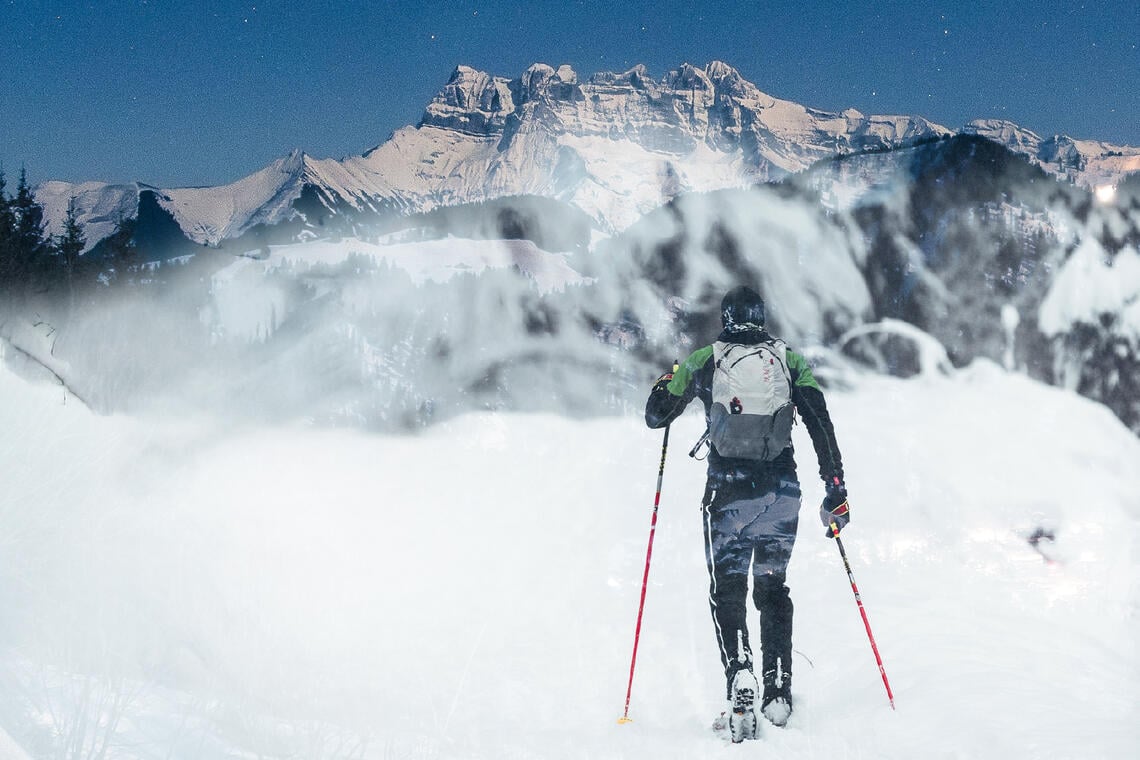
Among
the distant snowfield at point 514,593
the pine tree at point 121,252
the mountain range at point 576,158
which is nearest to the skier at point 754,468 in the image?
the distant snowfield at point 514,593

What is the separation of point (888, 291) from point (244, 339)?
16.7m

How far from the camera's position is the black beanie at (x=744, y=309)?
187 inches

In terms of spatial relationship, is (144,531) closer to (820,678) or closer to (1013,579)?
(820,678)

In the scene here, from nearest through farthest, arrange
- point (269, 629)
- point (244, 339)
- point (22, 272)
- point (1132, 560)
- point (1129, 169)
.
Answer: point (269, 629) → point (1132, 560) → point (244, 339) → point (1129, 169) → point (22, 272)

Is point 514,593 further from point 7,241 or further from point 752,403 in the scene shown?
point 7,241

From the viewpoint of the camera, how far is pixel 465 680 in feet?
17.2

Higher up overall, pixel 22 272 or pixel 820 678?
pixel 22 272

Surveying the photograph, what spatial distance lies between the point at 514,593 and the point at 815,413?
14.3 feet

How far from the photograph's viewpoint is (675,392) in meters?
4.84

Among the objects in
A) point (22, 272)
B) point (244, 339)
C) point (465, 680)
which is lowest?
point (465, 680)

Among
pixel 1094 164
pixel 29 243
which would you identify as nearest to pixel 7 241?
pixel 29 243

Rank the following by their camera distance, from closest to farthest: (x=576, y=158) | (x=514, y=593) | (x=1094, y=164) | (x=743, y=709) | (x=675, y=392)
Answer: (x=743, y=709) < (x=675, y=392) < (x=514, y=593) < (x=1094, y=164) < (x=576, y=158)

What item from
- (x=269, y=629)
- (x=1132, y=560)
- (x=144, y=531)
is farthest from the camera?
(x=1132, y=560)

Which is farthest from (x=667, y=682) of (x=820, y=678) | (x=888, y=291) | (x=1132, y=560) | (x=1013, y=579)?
(x=888, y=291)
